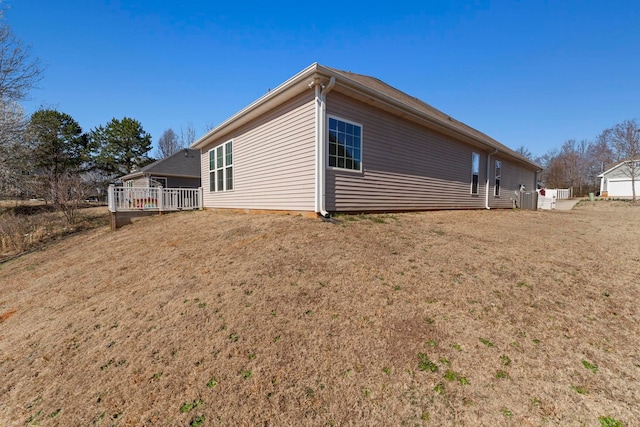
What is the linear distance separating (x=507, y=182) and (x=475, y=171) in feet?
13.0

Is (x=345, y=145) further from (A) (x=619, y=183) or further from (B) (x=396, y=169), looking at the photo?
(A) (x=619, y=183)

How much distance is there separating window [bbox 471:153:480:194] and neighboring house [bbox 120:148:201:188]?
1722cm

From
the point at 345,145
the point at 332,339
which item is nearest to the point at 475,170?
the point at 345,145

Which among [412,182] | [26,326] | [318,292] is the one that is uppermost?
[412,182]

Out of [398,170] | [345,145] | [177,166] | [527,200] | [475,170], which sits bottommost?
[527,200]

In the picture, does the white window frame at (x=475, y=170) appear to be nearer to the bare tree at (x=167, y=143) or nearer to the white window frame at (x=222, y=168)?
the white window frame at (x=222, y=168)

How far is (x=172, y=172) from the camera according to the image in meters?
19.0

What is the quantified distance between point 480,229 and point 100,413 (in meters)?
7.49

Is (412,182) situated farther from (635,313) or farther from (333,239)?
(635,313)

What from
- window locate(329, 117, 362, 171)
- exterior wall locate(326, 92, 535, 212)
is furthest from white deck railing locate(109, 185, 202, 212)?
exterior wall locate(326, 92, 535, 212)

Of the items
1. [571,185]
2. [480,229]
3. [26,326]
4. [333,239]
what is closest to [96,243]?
[26,326]

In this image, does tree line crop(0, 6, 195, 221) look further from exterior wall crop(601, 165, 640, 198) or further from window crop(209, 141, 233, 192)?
exterior wall crop(601, 165, 640, 198)

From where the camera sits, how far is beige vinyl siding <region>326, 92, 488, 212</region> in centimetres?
687

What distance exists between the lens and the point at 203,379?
2160mm
